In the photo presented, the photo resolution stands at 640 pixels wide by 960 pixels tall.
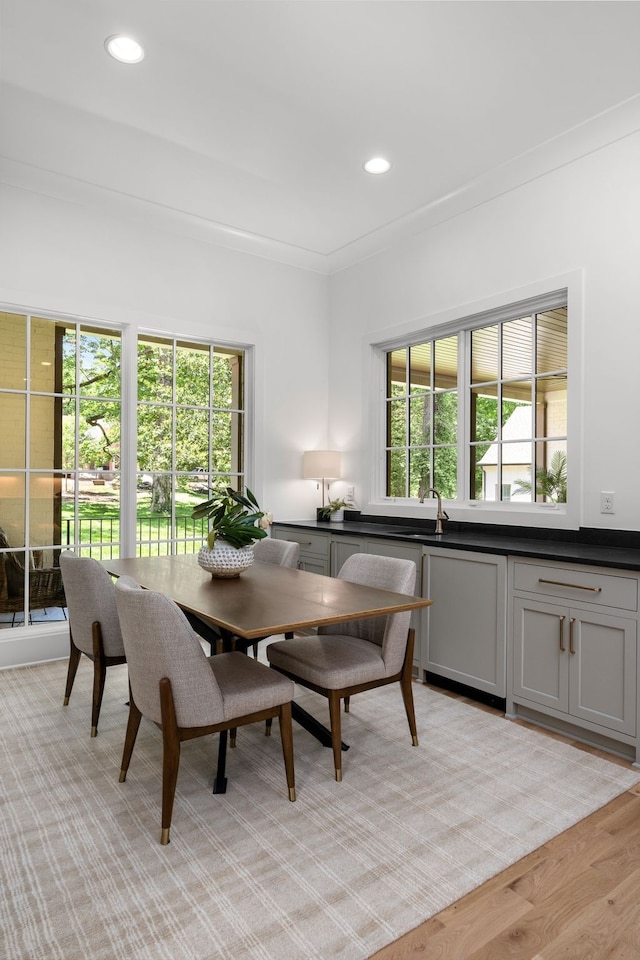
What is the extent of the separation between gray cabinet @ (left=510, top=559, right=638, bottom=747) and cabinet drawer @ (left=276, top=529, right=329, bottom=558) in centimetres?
163

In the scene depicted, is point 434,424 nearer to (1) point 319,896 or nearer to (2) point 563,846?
(2) point 563,846

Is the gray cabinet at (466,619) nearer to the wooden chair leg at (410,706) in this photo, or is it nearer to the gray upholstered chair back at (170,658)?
the wooden chair leg at (410,706)

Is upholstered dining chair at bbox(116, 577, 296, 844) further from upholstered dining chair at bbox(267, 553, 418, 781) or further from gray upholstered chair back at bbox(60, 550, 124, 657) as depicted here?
gray upholstered chair back at bbox(60, 550, 124, 657)

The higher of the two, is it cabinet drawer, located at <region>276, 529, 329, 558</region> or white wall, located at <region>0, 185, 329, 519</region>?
white wall, located at <region>0, 185, 329, 519</region>

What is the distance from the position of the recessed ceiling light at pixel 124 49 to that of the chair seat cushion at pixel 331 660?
2.69 meters

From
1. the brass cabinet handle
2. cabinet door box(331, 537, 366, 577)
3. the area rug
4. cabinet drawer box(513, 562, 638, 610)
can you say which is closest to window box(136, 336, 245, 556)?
cabinet door box(331, 537, 366, 577)

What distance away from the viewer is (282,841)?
196 centimetres

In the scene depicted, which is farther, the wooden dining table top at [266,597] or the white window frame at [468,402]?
the white window frame at [468,402]

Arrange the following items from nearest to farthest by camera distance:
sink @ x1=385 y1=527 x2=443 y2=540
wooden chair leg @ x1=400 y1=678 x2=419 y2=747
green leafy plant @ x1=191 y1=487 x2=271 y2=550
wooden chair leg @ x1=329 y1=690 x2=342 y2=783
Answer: wooden chair leg @ x1=329 y1=690 x2=342 y2=783
wooden chair leg @ x1=400 y1=678 x2=419 y2=747
green leafy plant @ x1=191 y1=487 x2=271 y2=550
sink @ x1=385 y1=527 x2=443 y2=540

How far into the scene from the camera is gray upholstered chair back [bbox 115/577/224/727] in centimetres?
193

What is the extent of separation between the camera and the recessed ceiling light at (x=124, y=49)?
254cm

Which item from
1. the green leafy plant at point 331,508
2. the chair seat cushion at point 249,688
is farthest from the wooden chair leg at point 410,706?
the green leafy plant at point 331,508

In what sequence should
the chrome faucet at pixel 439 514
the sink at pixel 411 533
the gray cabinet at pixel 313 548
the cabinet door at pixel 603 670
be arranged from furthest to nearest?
the gray cabinet at pixel 313 548 < the chrome faucet at pixel 439 514 < the sink at pixel 411 533 < the cabinet door at pixel 603 670

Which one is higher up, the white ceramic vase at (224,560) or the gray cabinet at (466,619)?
the white ceramic vase at (224,560)
